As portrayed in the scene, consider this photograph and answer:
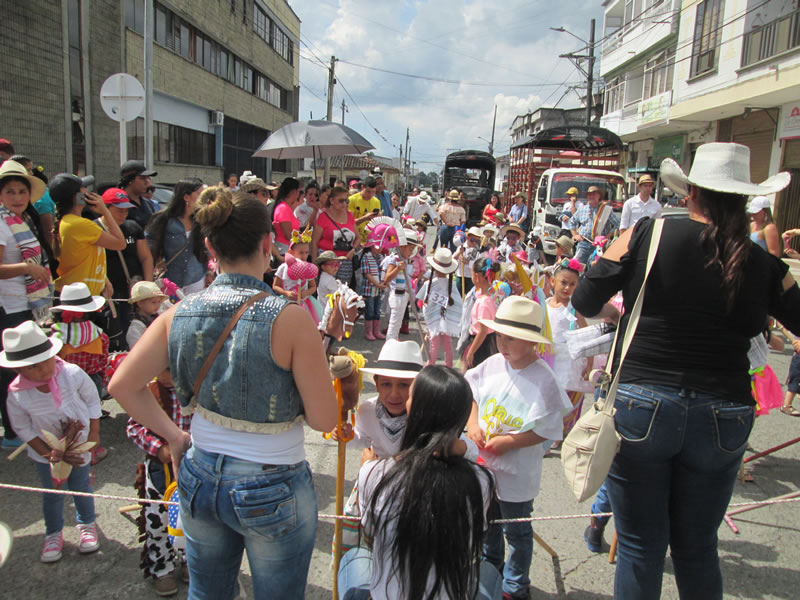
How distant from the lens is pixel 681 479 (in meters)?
2.03

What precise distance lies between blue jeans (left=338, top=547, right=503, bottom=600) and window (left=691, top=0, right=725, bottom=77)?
20602mm

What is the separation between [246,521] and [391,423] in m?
0.96

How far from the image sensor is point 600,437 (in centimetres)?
198

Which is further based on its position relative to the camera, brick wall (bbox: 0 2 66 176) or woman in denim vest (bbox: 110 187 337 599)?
brick wall (bbox: 0 2 66 176)

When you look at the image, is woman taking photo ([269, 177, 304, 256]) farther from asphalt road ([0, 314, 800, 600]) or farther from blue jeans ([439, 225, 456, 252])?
blue jeans ([439, 225, 456, 252])

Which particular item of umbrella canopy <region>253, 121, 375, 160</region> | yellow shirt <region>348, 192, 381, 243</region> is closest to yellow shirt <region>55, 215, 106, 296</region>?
umbrella canopy <region>253, 121, 375, 160</region>

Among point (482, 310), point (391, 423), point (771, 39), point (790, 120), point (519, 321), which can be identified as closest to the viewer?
point (391, 423)

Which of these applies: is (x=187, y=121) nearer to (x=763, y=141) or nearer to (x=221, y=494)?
(x=763, y=141)

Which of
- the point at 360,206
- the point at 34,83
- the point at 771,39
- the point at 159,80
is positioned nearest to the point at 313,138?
the point at 360,206

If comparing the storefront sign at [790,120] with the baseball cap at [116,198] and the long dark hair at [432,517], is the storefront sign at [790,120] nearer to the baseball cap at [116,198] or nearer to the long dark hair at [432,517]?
the baseball cap at [116,198]

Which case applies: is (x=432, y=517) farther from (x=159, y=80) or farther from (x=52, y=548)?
(x=159, y=80)

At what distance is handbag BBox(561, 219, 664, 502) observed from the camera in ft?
6.54

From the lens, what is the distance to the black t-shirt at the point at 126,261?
5.16 metres

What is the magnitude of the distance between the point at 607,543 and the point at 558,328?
1671mm
